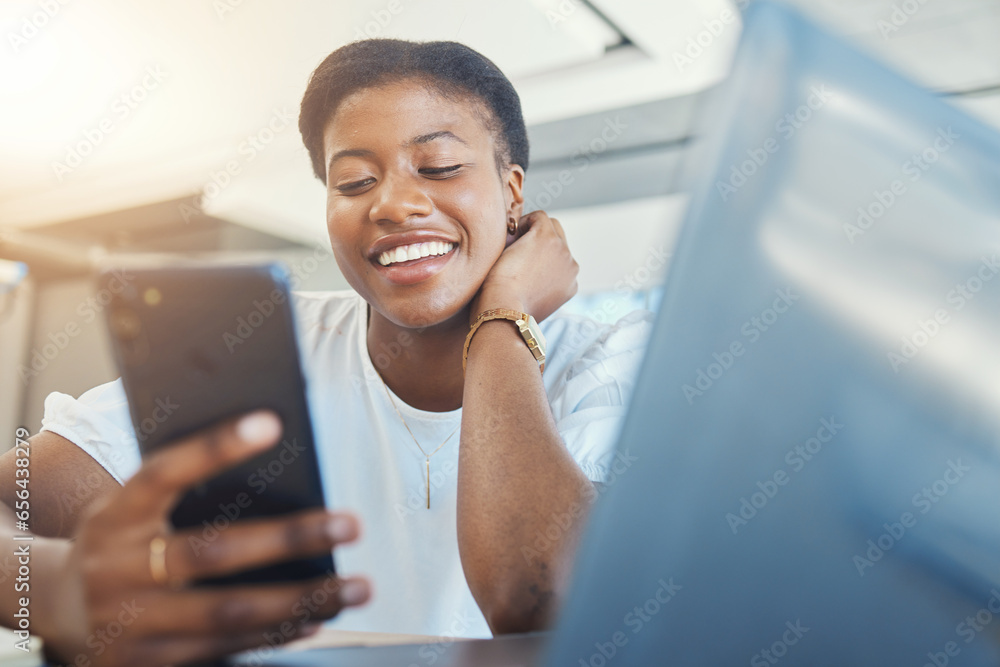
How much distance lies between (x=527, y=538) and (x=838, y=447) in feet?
1.27

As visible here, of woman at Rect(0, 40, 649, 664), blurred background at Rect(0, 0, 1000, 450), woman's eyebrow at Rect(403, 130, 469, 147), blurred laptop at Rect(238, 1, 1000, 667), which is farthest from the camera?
blurred background at Rect(0, 0, 1000, 450)

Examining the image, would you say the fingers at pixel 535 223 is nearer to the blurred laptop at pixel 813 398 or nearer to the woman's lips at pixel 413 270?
the woman's lips at pixel 413 270

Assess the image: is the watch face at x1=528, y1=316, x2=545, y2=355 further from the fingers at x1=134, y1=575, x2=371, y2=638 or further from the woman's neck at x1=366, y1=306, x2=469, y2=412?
the fingers at x1=134, y1=575, x2=371, y2=638

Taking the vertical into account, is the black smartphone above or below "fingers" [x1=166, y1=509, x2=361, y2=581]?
above

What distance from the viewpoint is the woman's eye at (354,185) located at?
929 millimetres

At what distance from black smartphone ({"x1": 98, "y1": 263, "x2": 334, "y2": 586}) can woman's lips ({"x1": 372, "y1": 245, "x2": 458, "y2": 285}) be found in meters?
0.54

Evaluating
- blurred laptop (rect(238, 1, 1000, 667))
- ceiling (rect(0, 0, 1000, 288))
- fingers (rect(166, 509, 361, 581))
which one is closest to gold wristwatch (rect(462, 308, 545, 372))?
fingers (rect(166, 509, 361, 581))

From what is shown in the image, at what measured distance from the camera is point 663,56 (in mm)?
2994

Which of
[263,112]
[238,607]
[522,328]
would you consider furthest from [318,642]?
[263,112]

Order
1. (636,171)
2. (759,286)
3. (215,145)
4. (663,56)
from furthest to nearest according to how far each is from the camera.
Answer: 1. (636,171)
2. (215,145)
3. (663,56)
4. (759,286)

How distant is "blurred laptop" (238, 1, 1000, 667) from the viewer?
0.68ft

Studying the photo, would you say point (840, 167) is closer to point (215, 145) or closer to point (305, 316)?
point (305, 316)

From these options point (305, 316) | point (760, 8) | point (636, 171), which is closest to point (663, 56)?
point (636, 171)

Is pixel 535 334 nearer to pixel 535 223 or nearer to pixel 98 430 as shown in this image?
pixel 535 223
